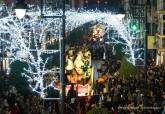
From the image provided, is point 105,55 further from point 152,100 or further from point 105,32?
point 152,100

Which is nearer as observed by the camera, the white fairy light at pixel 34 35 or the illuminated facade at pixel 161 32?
the white fairy light at pixel 34 35

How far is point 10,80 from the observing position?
27500mm

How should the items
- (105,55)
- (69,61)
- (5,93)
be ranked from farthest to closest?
(105,55) → (69,61) → (5,93)

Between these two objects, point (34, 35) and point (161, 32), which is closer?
point (34, 35)

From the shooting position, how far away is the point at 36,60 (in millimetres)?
32750

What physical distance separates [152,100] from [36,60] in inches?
362

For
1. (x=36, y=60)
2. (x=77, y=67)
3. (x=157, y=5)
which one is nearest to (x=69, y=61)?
(x=77, y=67)

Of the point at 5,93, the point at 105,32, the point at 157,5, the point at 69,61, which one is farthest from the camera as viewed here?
the point at 105,32

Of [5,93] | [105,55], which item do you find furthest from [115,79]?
[105,55]

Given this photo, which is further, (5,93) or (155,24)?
(155,24)

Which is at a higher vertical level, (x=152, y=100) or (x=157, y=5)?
(x=157, y=5)

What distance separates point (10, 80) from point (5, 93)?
2549 millimetres

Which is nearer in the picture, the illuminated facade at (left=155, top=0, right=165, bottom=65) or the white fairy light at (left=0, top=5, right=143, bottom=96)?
the white fairy light at (left=0, top=5, right=143, bottom=96)

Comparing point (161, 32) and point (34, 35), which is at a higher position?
point (161, 32)
